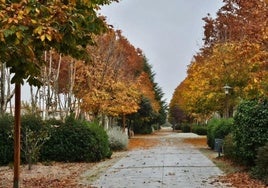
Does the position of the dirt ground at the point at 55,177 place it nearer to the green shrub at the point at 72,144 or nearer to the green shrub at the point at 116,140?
the green shrub at the point at 72,144

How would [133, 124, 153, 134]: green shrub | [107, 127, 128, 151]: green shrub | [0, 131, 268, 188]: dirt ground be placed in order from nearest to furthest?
1. [0, 131, 268, 188]: dirt ground
2. [107, 127, 128, 151]: green shrub
3. [133, 124, 153, 134]: green shrub

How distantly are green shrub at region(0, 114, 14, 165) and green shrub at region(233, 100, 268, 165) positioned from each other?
363 inches

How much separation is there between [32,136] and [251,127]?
8.40 meters

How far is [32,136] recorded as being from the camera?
17.8 metres

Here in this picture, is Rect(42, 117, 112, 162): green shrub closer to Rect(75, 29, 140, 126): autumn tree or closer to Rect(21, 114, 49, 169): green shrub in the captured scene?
Rect(21, 114, 49, 169): green shrub

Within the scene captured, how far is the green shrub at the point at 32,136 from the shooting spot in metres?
17.2

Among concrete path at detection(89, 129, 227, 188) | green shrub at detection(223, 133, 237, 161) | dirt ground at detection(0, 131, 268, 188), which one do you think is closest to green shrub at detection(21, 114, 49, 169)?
dirt ground at detection(0, 131, 268, 188)

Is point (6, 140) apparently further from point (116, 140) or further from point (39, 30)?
point (39, 30)

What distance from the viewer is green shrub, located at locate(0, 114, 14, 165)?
19016 mm

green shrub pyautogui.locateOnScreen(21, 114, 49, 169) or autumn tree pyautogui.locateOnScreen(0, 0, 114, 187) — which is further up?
autumn tree pyautogui.locateOnScreen(0, 0, 114, 187)

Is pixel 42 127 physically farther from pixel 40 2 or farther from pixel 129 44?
pixel 129 44

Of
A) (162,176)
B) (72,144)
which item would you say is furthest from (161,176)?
(72,144)

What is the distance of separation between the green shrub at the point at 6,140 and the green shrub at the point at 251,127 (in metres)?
9.23

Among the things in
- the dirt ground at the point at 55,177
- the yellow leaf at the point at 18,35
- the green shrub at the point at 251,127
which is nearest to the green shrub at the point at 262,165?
the dirt ground at the point at 55,177
